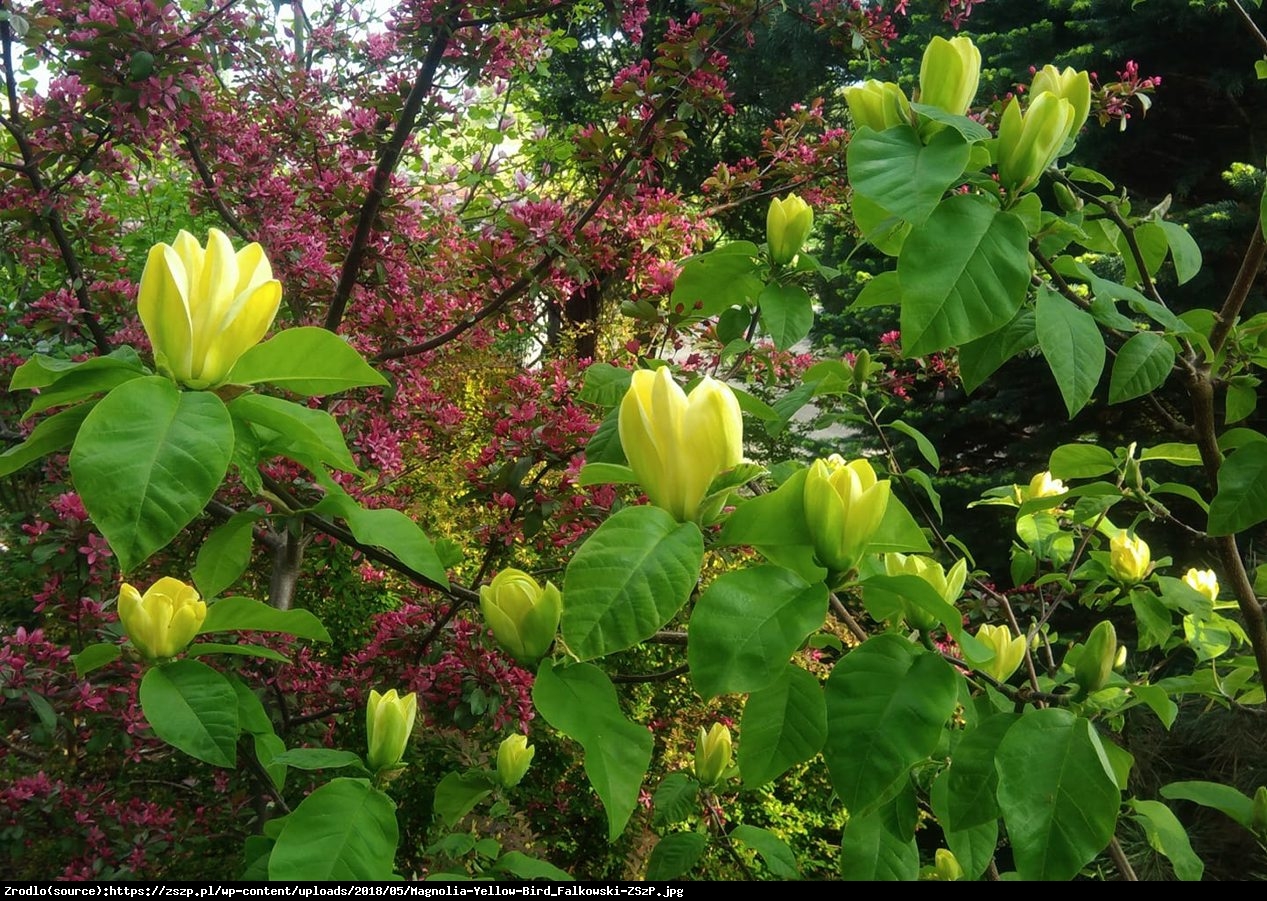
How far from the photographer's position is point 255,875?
760mm

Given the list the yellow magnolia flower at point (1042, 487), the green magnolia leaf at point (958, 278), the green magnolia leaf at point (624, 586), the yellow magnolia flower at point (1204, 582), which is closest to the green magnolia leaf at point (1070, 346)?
the green magnolia leaf at point (958, 278)

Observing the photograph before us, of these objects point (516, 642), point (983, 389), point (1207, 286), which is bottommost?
point (983, 389)

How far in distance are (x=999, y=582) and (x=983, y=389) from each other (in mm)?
967

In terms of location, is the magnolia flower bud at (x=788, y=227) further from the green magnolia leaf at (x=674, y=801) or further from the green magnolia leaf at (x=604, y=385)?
the green magnolia leaf at (x=674, y=801)

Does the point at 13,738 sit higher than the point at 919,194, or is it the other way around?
the point at 919,194

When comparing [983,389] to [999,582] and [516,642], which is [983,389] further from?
[516,642]

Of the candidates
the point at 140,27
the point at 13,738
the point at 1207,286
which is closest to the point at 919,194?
the point at 140,27

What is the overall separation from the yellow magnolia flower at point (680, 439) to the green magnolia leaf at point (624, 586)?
0.05 metres

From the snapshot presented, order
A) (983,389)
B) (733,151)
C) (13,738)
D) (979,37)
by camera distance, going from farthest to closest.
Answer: (733,151), (983,389), (979,37), (13,738)

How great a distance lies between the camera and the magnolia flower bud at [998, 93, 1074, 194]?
593 millimetres

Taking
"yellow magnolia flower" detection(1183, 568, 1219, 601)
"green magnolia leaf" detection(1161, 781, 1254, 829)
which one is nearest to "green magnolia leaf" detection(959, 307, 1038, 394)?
"green magnolia leaf" detection(1161, 781, 1254, 829)

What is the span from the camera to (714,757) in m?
1.03

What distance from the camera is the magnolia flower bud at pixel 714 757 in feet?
3.39

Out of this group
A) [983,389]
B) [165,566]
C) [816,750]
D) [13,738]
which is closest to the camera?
[816,750]
